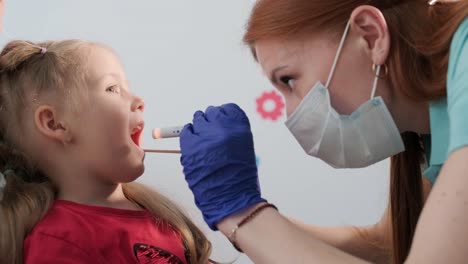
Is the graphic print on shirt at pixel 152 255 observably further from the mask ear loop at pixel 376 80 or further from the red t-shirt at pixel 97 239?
the mask ear loop at pixel 376 80

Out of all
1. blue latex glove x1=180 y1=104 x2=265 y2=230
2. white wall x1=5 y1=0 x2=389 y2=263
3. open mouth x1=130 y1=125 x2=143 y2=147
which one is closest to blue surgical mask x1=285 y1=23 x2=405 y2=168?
blue latex glove x1=180 y1=104 x2=265 y2=230

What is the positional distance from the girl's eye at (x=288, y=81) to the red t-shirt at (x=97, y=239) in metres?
0.38

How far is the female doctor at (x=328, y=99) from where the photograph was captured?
0.91 meters

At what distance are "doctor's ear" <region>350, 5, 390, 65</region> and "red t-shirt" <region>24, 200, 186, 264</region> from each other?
1.69ft

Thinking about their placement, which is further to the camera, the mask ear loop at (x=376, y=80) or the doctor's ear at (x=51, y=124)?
the doctor's ear at (x=51, y=124)

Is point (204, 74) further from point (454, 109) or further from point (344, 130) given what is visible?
point (454, 109)

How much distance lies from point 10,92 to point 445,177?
0.81 meters

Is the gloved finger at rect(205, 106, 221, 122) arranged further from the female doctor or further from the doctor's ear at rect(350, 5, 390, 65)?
the doctor's ear at rect(350, 5, 390, 65)

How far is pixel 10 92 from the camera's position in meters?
1.14

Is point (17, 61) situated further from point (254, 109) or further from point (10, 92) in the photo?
point (254, 109)

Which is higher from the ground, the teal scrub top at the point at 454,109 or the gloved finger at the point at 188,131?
the teal scrub top at the point at 454,109

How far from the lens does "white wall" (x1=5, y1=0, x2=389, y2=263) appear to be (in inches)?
67.6

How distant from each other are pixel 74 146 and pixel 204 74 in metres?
0.67

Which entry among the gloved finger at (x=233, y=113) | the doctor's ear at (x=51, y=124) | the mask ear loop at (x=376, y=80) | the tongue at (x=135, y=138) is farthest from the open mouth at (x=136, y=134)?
the mask ear loop at (x=376, y=80)
